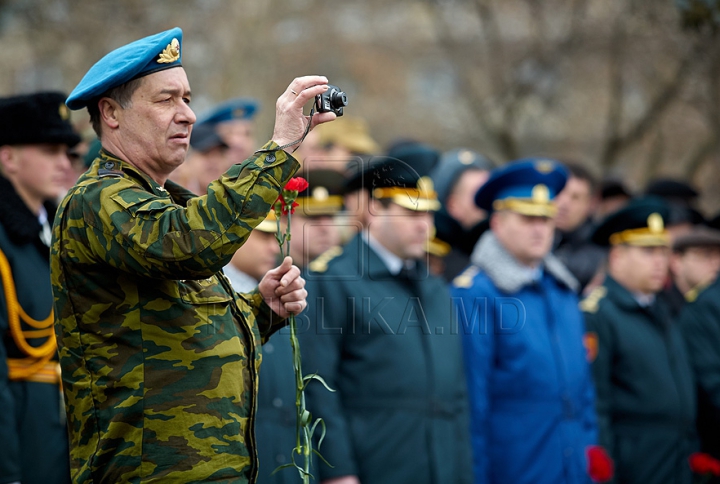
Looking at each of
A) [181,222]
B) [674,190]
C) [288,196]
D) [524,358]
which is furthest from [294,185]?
[674,190]

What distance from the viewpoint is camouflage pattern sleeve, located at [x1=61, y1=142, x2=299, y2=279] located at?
106 inches

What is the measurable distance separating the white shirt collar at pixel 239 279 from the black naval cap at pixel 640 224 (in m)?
3.07

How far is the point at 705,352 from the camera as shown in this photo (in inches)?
281

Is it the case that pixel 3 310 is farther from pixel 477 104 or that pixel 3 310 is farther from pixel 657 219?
pixel 477 104

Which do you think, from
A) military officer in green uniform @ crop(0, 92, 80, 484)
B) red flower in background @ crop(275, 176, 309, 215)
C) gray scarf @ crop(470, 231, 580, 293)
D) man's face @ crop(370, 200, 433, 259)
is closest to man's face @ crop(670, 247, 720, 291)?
gray scarf @ crop(470, 231, 580, 293)

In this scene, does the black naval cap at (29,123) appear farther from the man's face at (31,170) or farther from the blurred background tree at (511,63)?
the blurred background tree at (511,63)

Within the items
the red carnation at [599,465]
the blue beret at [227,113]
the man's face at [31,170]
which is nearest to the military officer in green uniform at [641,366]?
the red carnation at [599,465]

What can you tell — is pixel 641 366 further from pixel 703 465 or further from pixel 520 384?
pixel 520 384

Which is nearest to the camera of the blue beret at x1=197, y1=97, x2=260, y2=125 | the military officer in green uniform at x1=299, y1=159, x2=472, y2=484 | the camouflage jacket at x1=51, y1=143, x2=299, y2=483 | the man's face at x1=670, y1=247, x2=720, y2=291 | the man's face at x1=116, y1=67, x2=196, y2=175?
the camouflage jacket at x1=51, y1=143, x2=299, y2=483

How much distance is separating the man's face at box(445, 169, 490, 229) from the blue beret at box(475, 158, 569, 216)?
136 centimetres

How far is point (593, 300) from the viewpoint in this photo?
6.84 m

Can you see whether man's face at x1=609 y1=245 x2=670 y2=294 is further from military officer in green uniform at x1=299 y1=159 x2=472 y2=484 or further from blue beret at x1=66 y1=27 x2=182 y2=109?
blue beret at x1=66 y1=27 x2=182 y2=109

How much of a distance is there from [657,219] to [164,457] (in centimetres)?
500

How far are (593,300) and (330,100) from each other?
4380 millimetres
